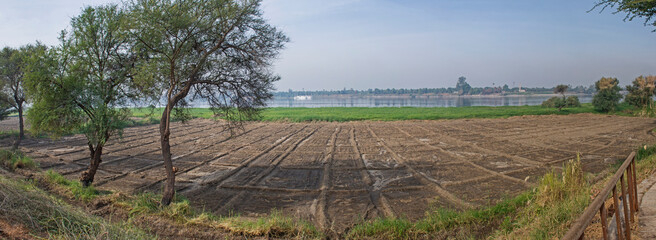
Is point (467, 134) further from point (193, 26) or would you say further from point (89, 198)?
point (89, 198)

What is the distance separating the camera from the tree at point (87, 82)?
929 cm

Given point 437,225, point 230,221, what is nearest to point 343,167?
point 437,225

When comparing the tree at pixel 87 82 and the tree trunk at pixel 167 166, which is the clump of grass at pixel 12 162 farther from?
the tree trunk at pixel 167 166

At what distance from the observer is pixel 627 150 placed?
49.8ft

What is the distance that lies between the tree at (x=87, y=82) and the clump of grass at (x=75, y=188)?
427 mm

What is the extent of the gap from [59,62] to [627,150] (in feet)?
76.3

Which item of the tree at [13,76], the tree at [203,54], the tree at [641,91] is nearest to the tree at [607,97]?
the tree at [641,91]

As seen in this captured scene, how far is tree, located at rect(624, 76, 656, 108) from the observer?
115 ft

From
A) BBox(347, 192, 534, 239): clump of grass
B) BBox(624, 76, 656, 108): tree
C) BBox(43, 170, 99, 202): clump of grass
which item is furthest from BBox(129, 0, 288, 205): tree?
BBox(624, 76, 656, 108): tree

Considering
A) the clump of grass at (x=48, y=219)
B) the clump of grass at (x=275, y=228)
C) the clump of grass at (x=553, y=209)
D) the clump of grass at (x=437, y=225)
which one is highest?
the clump of grass at (x=48, y=219)

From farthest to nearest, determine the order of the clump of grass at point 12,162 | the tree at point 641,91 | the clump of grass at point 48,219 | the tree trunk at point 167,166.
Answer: the tree at point 641,91 → the clump of grass at point 12,162 → the tree trunk at point 167,166 → the clump of grass at point 48,219

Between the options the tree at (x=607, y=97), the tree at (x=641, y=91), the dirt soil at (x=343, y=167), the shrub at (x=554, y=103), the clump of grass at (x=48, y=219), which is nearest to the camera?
the clump of grass at (x=48, y=219)

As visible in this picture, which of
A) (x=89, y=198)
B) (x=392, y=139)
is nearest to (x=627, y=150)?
(x=392, y=139)

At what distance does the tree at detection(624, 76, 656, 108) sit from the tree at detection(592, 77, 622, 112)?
123 cm
